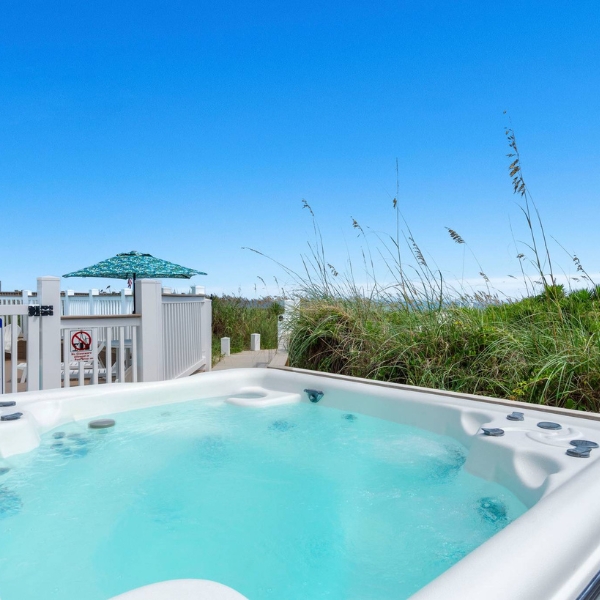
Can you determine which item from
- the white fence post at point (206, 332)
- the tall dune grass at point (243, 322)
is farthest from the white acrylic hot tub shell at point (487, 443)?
the tall dune grass at point (243, 322)

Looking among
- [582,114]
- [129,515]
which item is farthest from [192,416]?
[582,114]

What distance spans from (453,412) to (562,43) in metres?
4.09

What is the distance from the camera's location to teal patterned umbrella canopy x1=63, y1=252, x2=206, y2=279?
23.0 ft

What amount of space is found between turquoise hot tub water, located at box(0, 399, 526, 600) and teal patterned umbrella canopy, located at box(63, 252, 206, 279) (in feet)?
15.8

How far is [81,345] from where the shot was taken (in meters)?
3.79

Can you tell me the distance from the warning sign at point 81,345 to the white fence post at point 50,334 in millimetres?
157

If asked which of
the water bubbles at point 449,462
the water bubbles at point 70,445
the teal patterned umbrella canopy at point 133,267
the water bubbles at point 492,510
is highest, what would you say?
the teal patterned umbrella canopy at point 133,267

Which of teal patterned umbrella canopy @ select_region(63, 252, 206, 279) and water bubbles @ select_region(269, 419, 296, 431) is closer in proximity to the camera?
water bubbles @ select_region(269, 419, 296, 431)

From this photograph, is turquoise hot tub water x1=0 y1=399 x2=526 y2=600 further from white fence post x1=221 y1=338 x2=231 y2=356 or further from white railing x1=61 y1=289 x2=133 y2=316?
white railing x1=61 y1=289 x2=133 y2=316

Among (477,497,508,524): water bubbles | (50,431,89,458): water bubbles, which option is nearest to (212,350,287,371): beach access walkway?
(50,431,89,458): water bubbles

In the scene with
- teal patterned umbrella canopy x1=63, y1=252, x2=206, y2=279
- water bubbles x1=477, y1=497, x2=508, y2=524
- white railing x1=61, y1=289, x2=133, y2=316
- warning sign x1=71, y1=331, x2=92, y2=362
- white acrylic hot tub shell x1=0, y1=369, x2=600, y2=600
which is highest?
teal patterned umbrella canopy x1=63, y1=252, x2=206, y2=279

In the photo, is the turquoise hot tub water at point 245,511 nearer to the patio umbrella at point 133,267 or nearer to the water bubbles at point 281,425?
the water bubbles at point 281,425

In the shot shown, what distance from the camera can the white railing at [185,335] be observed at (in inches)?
178

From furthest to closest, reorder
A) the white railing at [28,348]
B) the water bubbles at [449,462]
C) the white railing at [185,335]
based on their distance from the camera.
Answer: the white railing at [185,335], the white railing at [28,348], the water bubbles at [449,462]
